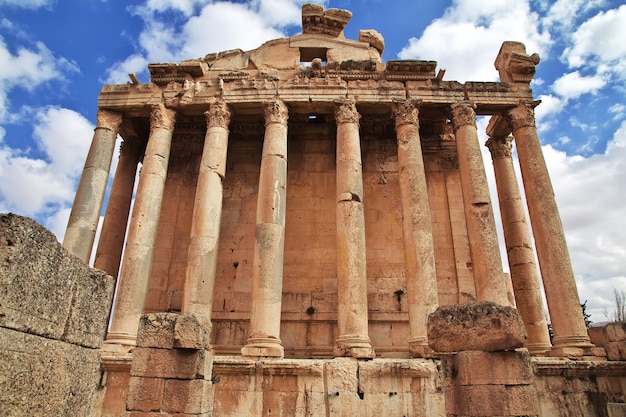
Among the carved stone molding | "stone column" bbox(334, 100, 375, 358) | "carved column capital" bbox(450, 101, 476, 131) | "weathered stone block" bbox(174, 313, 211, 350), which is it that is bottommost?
"weathered stone block" bbox(174, 313, 211, 350)

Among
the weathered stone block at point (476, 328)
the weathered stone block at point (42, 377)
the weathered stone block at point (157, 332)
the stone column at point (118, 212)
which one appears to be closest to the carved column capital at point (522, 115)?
the weathered stone block at point (476, 328)

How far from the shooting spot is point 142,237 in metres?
12.9

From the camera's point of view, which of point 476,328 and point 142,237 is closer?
point 476,328

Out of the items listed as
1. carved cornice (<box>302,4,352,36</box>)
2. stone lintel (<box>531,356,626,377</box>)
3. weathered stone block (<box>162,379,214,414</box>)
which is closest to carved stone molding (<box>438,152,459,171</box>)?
carved cornice (<box>302,4,352,36</box>)

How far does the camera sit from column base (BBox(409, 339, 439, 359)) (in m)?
11.2

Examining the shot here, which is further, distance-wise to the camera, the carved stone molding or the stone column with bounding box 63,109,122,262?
the carved stone molding

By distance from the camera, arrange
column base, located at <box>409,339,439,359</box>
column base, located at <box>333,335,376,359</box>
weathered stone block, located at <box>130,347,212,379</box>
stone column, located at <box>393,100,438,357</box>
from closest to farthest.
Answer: weathered stone block, located at <box>130,347,212,379</box> → column base, located at <box>333,335,376,359</box> → column base, located at <box>409,339,439,359</box> → stone column, located at <box>393,100,438,357</box>

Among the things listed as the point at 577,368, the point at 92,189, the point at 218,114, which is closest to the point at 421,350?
the point at 577,368

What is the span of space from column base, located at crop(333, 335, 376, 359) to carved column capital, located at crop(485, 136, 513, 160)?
8907 mm

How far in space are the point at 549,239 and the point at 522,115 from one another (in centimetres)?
433

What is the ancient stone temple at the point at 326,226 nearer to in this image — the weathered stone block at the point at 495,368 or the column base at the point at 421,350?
the column base at the point at 421,350

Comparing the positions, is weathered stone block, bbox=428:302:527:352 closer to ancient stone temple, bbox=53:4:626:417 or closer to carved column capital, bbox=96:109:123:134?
ancient stone temple, bbox=53:4:626:417

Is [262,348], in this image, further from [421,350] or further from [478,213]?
[478,213]

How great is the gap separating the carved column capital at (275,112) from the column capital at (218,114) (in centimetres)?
128
